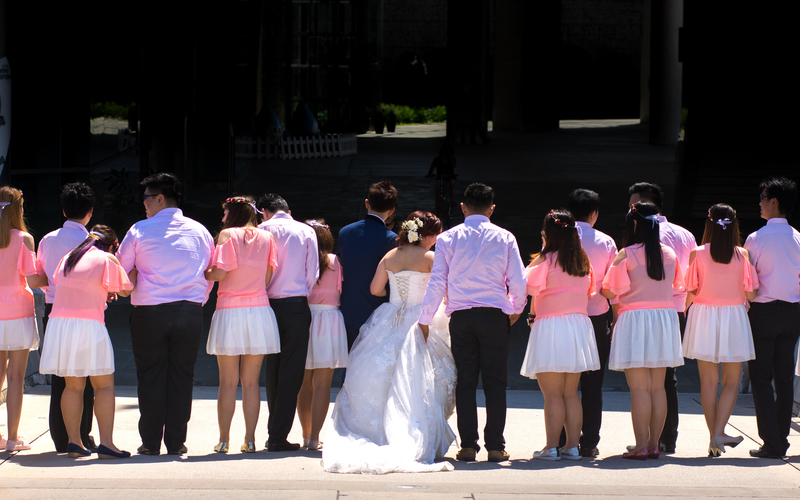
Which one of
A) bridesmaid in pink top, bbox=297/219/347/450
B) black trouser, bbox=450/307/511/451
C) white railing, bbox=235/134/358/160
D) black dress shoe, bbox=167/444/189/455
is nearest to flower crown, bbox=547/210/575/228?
black trouser, bbox=450/307/511/451

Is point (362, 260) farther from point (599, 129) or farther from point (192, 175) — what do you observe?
point (599, 129)

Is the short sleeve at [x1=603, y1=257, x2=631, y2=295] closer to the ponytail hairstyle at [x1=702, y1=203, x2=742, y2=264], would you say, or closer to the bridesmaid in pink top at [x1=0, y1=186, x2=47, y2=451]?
the ponytail hairstyle at [x1=702, y1=203, x2=742, y2=264]

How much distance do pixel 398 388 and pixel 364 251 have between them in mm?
969

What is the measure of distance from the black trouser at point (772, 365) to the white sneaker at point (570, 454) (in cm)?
127

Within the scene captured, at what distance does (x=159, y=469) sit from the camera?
18.2 ft

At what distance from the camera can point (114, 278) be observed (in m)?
5.75

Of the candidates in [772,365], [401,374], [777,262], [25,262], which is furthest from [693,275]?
[25,262]

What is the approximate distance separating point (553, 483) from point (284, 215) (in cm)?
254

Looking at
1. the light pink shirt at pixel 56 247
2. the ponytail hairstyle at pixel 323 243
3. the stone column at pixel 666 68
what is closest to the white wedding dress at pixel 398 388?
the ponytail hairstyle at pixel 323 243

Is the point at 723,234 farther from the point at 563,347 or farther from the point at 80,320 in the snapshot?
the point at 80,320

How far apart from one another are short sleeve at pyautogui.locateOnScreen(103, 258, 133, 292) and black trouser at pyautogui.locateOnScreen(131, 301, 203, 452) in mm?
228

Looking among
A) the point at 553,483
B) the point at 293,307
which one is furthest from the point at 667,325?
the point at 293,307

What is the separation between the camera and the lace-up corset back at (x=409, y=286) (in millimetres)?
6168

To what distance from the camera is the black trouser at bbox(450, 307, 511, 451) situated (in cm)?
602
